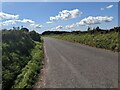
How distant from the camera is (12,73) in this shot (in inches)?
423

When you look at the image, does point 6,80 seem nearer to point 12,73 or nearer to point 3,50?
point 12,73

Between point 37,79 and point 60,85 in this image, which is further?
point 37,79

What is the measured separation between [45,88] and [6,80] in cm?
191

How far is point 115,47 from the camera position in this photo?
21.5m

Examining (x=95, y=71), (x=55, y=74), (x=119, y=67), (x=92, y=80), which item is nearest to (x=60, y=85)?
(x=92, y=80)

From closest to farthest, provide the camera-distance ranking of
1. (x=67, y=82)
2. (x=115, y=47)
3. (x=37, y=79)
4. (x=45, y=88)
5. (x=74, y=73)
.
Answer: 1. (x=45, y=88)
2. (x=67, y=82)
3. (x=37, y=79)
4. (x=74, y=73)
5. (x=115, y=47)

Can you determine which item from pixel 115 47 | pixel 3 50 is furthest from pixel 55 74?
pixel 115 47

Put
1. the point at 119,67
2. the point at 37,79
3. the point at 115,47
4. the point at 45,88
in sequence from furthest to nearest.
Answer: the point at 115,47 < the point at 119,67 < the point at 37,79 < the point at 45,88

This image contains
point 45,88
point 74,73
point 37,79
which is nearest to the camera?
point 45,88

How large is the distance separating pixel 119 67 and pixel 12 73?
5.24 meters

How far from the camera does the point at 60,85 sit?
29.4 feet

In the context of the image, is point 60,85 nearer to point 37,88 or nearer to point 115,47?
point 37,88

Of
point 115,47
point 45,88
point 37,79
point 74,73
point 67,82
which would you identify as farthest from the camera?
point 115,47

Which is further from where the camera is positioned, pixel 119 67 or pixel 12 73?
pixel 119 67
